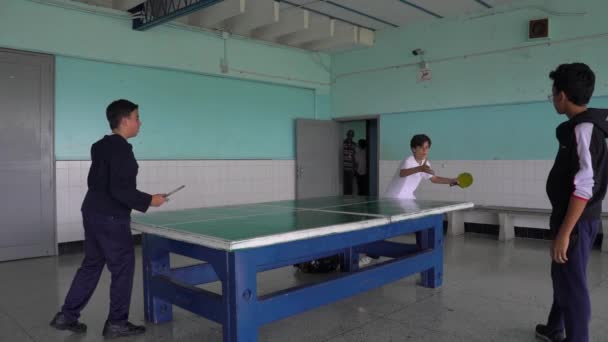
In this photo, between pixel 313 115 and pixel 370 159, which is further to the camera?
pixel 370 159

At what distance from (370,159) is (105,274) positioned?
683 cm

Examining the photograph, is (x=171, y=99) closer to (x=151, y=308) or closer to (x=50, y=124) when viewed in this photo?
(x=50, y=124)

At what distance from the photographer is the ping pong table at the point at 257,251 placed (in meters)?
2.36

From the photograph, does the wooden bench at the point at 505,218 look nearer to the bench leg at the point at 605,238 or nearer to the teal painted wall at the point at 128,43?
the bench leg at the point at 605,238

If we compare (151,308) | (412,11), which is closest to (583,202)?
(151,308)

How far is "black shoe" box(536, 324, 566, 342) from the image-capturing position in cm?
269

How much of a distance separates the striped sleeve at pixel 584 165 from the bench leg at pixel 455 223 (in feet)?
15.1

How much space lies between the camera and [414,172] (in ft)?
14.0

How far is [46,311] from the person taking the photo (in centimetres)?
343

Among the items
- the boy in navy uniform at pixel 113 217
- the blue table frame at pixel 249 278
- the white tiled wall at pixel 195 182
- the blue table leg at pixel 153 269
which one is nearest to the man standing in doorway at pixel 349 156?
the white tiled wall at pixel 195 182

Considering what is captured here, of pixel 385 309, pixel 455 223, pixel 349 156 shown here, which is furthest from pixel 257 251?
pixel 349 156

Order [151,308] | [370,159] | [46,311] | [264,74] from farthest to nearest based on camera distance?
[370,159] → [264,74] → [46,311] → [151,308]

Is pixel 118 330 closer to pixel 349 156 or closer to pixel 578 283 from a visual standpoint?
pixel 578 283

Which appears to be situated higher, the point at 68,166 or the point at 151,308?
the point at 68,166
